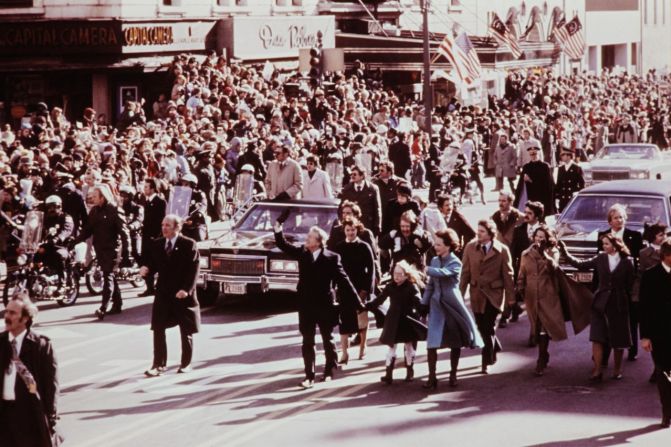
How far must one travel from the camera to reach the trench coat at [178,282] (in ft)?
54.0

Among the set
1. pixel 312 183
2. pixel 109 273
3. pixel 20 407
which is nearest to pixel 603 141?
pixel 312 183

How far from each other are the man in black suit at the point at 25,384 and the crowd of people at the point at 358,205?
17.7 ft

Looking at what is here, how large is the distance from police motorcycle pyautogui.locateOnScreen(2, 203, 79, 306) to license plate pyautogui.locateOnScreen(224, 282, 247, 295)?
8.02ft

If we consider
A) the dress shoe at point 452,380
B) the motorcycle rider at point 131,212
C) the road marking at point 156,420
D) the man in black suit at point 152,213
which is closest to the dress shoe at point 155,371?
the road marking at point 156,420

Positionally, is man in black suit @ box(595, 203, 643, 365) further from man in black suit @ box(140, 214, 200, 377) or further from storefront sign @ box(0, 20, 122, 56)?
storefront sign @ box(0, 20, 122, 56)

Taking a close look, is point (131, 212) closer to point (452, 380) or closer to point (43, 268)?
point (43, 268)

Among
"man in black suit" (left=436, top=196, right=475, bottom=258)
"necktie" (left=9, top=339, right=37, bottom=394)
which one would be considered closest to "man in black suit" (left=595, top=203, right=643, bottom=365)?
"man in black suit" (left=436, top=196, right=475, bottom=258)

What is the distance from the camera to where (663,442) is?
1305 centimetres

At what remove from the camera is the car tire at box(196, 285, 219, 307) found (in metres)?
21.2

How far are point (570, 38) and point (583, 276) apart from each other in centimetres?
4317

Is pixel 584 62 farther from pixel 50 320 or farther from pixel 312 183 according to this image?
pixel 50 320

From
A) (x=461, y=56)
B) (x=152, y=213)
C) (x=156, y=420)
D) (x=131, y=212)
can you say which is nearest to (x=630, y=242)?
(x=156, y=420)

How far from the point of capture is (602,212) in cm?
2183

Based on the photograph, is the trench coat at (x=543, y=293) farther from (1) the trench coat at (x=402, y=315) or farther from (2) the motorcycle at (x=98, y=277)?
(2) the motorcycle at (x=98, y=277)
